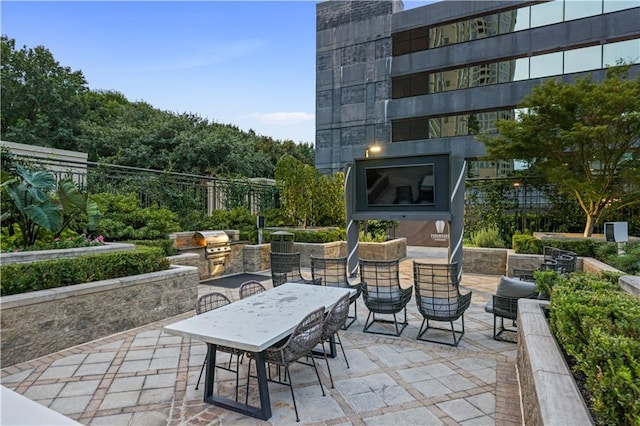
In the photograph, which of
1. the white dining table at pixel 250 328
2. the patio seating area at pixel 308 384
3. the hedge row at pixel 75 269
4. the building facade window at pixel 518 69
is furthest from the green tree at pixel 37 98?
the white dining table at pixel 250 328

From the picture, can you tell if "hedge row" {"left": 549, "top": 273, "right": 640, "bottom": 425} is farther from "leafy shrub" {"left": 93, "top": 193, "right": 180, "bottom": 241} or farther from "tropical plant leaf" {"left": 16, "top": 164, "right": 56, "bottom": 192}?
"leafy shrub" {"left": 93, "top": 193, "right": 180, "bottom": 241}

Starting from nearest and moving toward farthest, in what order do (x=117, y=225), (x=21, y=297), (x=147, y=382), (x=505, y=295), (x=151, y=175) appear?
(x=147, y=382)
(x=21, y=297)
(x=505, y=295)
(x=117, y=225)
(x=151, y=175)

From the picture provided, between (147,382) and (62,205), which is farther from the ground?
(62,205)

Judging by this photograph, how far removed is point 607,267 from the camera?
597cm

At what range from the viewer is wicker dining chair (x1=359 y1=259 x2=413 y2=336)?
4844mm

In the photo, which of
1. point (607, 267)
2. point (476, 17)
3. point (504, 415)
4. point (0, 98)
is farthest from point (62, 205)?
point (476, 17)

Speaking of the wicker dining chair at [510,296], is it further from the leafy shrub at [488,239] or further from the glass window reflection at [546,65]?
the glass window reflection at [546,65]

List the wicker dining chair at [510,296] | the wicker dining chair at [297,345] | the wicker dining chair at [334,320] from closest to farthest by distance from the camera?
the wicker dining chair at [297,345] < the wicker dining chair at [334,320] < the wicker dining chair at [510,296]

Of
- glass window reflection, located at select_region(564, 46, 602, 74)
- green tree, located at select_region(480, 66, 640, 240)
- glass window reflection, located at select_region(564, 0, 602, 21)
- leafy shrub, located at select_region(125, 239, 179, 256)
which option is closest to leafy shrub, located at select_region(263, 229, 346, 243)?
leafy shrub, located at select_region(125, 239, 179, 256)

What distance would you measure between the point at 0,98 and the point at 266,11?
61.1 feet

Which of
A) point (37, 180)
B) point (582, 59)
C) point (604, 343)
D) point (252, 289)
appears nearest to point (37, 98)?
point (37, 180)

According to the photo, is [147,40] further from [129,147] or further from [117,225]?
[129,147]

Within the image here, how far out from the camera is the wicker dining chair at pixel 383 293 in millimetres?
4844

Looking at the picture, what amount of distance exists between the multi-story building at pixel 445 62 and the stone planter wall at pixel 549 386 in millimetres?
18412
